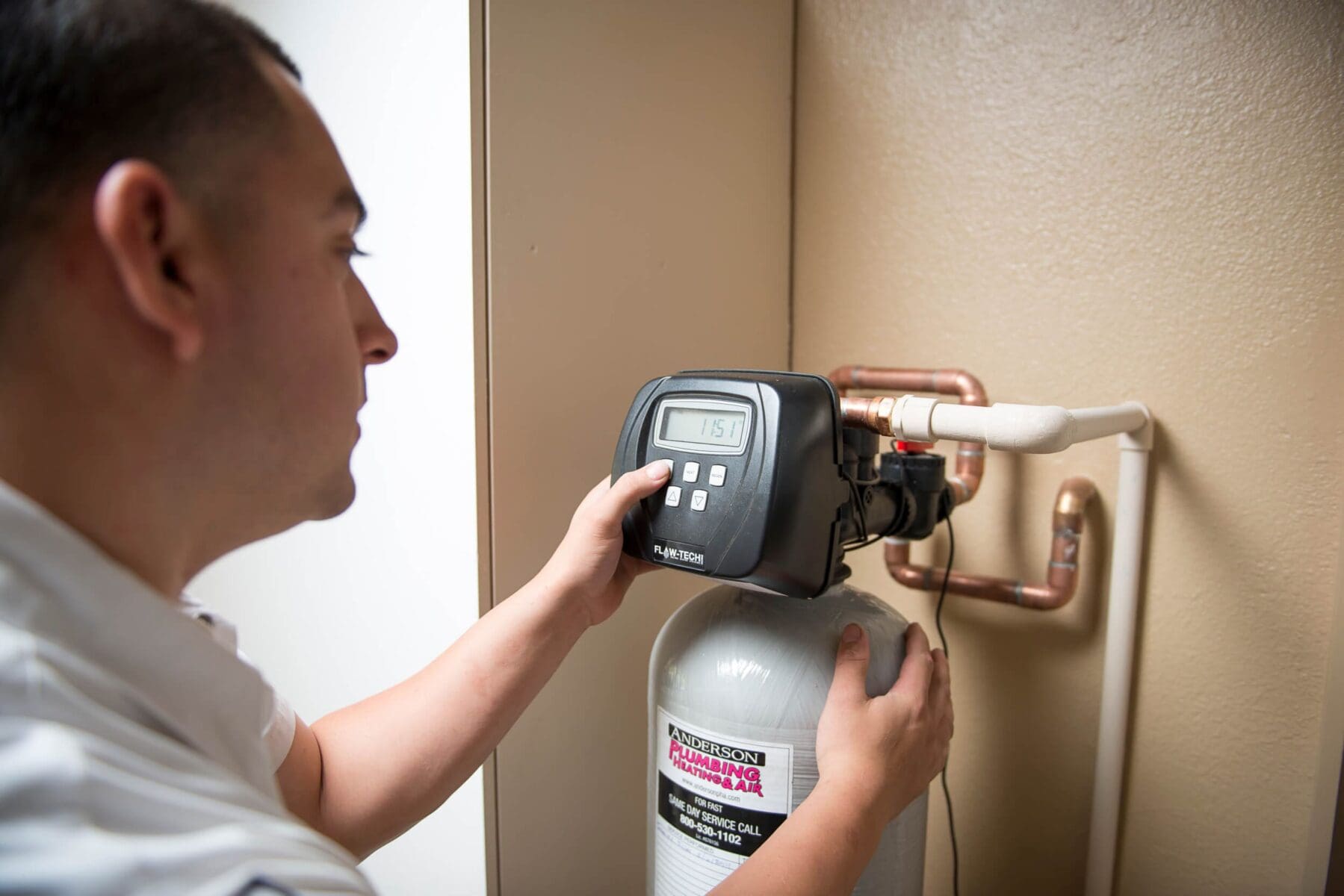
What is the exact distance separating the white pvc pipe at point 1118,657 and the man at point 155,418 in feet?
1.64

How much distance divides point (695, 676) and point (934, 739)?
19cm

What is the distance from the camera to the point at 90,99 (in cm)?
37

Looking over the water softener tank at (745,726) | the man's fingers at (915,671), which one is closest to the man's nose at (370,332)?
the water softener tank at (745,726)

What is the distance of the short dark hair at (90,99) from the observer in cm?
36

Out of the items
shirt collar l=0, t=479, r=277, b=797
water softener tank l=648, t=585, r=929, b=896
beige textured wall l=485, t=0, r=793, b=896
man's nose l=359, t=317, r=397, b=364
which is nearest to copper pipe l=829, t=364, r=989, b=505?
beige textured wall l=485, t=0, r=793, b=896

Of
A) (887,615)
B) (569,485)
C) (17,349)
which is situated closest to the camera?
(17,349)

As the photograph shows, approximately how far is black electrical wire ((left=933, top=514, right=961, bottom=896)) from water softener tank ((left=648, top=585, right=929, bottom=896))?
266 mm

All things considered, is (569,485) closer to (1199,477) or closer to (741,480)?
(741,480)

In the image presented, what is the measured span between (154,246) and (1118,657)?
92 cm

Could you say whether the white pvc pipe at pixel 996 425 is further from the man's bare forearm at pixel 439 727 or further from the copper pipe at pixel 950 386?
the man's bare forearm at pixel 439 727

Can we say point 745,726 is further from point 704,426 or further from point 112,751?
point 112,751

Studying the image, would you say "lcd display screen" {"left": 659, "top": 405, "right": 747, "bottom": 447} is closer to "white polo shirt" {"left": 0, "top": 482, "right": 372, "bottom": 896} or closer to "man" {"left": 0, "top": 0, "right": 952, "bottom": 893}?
"man" {"left": 0, "top": 0, "right": 952, "bottom": 893}

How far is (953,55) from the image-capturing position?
0.94 m

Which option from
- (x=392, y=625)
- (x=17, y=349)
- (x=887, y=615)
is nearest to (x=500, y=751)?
(x=392, y=625)
